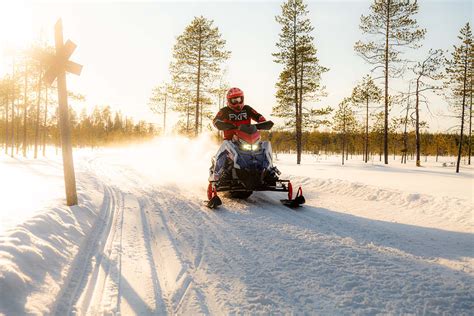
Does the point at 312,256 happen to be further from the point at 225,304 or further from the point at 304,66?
the point at 304,66

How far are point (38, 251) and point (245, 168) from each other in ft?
14.7

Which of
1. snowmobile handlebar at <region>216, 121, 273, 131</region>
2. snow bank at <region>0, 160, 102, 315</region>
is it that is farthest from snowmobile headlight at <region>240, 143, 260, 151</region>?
snow bank at <region>0, 160, 102, 315</region>

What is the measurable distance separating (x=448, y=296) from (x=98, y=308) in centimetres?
339

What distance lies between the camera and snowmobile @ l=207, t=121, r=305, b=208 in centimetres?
734

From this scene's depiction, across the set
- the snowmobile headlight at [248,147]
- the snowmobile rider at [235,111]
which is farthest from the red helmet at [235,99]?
the snowmobile headlight at [248,147]

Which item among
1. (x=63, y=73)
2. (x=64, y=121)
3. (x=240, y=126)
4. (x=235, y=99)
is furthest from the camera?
(x=235, y=99)

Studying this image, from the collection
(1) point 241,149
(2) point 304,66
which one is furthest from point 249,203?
→ (2) point 304,66

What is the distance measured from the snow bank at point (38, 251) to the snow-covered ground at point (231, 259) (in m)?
0.02

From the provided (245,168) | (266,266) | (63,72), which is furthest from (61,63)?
(266,266)

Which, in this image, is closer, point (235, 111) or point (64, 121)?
point (64, 121)

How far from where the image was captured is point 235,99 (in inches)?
339

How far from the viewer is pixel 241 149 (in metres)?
7.65

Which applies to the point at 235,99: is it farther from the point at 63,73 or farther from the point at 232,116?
the point at 63,73

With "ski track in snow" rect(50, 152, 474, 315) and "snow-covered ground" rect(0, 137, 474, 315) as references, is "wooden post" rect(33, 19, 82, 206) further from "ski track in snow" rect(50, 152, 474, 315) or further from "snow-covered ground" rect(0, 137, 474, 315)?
"ski track in snow" rect(50, 152, 474, 315)
